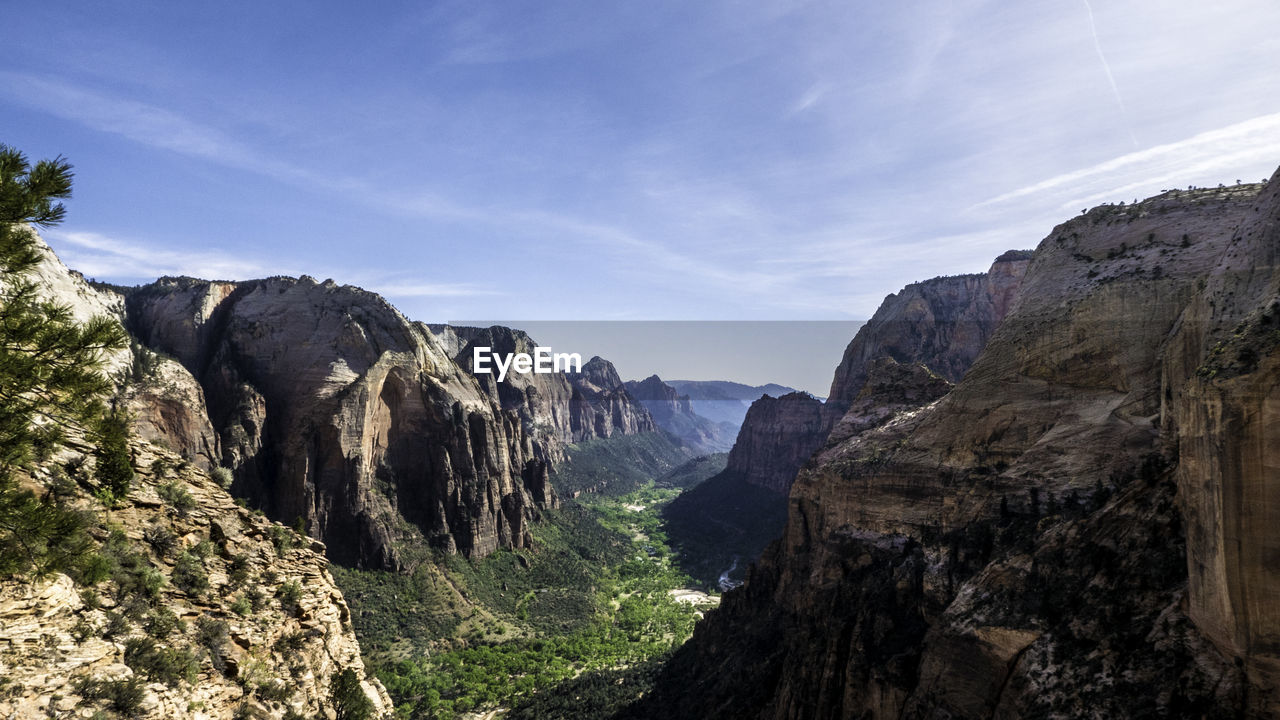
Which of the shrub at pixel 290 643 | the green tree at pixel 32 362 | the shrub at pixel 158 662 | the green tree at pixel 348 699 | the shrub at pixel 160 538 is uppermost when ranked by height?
the green tree at pixel 32 362

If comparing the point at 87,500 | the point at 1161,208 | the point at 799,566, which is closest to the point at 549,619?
the point at 799,566

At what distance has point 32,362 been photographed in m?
11.3

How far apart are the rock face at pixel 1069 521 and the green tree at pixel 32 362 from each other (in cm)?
3214

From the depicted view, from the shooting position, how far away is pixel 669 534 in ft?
490

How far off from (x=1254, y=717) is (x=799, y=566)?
35.3 meters

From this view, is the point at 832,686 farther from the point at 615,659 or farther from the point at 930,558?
the point at 615,659

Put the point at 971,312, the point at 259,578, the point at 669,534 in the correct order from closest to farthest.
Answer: the point at 259,578
the point at 971,312
the point at 669,534

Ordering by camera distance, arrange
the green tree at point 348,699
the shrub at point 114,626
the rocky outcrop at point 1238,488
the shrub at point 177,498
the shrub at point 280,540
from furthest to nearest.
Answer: the shrub at point 280,540 → the green tree at point 348,699 → the shrub at point 177,498 → the rocky outcrop at point 1238,488 → the shrub at point 114,626

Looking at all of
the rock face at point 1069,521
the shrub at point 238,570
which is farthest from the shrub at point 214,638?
the rock face at point 1069,521

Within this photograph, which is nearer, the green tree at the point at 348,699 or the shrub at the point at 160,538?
the shrub at the point at 160,538

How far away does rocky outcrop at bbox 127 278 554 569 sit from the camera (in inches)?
2936

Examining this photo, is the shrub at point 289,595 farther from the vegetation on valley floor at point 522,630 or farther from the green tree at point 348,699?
the vegetation on valley floor at point 522,630

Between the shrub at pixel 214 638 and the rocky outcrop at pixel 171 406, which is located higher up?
the rocky outcrop at pixel 171 406

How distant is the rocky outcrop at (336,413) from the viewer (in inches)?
2936
